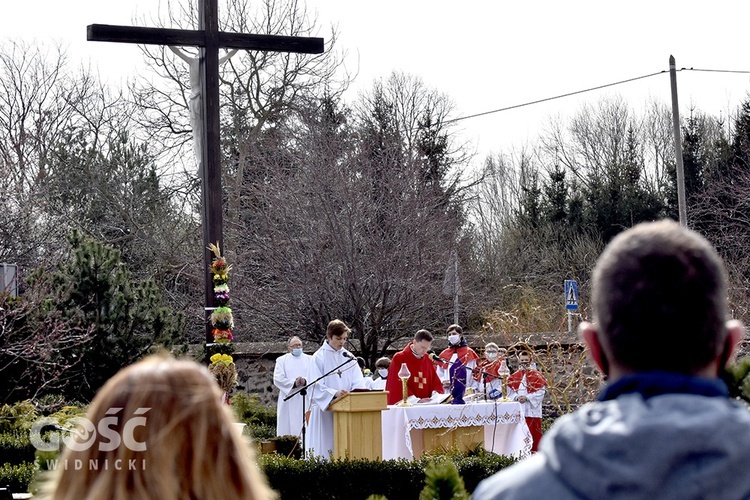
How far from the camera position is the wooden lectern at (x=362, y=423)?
1173cm

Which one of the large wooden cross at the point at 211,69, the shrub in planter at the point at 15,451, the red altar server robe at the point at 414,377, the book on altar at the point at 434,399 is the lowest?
the shrub in planter at the point at 15,451

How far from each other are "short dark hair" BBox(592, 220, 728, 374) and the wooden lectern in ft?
32.8

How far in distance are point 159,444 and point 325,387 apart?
10949mm

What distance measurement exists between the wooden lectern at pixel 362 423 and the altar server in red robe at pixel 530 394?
3038 mm

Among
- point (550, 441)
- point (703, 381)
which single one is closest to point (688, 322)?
point (703, 381)

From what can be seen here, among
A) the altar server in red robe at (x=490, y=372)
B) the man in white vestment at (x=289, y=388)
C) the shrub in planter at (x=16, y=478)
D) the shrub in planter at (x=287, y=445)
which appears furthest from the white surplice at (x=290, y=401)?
the shrub in planter at (x=16, y=478)

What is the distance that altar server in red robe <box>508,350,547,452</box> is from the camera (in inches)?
570

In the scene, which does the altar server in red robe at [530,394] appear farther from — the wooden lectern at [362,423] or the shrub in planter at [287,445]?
the wooden lectern at [362,423]

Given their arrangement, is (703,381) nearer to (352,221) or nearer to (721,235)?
(352,221)

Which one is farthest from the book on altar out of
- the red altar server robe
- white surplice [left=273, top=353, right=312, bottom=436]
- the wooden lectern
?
white surplice [left=273, top=353, right=312, bottom=436]

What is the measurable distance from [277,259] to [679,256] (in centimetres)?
2057

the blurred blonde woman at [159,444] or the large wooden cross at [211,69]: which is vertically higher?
the large wooden cross at [211,69]

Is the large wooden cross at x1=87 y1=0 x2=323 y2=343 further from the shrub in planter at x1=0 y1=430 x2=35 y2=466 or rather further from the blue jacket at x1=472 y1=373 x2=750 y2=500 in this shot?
the blue jacket at x1=472 y1=373 x2=750 y2=500

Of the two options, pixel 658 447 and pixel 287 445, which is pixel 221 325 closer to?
pixel 287 445
